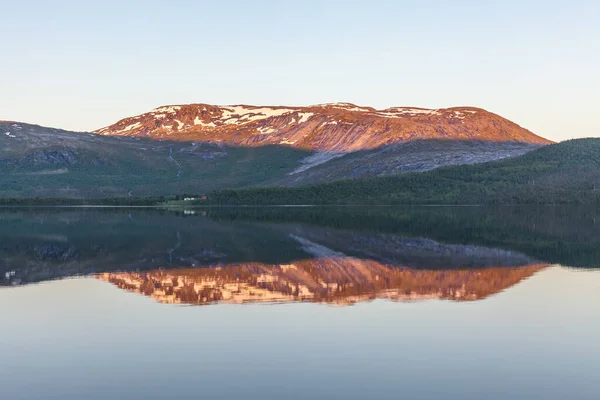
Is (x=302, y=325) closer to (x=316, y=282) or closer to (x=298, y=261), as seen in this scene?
(x=316, y=282)

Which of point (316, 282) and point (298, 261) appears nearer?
point (316, 282)

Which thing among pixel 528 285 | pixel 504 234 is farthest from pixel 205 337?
pixel 504 234

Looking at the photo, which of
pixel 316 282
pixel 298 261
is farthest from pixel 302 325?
pixel 298 261

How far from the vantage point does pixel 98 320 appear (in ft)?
115

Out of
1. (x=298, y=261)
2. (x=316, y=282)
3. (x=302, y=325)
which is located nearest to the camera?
(x=302, y=325)

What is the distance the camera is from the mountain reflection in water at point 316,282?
4097 centimetres

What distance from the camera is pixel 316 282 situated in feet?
153

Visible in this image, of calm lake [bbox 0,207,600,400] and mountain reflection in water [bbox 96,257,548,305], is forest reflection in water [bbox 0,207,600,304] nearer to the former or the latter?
mountain reflection in water [bbox 96,257,548,305]

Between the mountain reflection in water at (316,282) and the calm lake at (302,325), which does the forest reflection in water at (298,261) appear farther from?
the calm lake at (302,325)

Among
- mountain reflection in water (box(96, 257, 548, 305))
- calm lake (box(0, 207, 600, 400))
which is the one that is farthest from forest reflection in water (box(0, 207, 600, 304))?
calm lake (box(0, 207, 600, 400))

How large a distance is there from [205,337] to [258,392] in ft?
26.8

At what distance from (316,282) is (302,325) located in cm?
1416

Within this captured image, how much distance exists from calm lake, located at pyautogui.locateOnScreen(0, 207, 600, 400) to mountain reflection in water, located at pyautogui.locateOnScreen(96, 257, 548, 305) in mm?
159

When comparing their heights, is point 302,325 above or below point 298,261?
below
